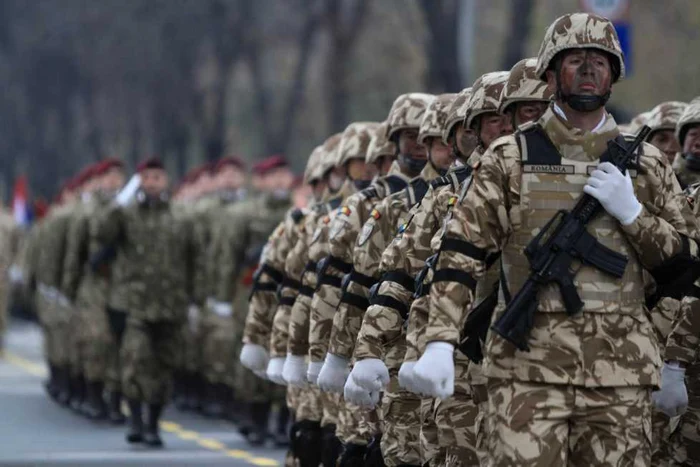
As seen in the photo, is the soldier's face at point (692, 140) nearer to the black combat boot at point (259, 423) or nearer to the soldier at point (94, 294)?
the black combat boot at point (259, 423)

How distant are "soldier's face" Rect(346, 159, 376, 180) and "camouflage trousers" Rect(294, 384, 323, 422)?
4.47 ft

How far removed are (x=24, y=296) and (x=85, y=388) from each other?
53.8ft

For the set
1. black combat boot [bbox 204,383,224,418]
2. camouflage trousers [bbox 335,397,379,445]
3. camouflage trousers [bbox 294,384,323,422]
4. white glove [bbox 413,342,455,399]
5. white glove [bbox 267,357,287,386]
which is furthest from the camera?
black combat boot [bbox 204,383,224,418]

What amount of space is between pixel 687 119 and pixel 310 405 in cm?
305

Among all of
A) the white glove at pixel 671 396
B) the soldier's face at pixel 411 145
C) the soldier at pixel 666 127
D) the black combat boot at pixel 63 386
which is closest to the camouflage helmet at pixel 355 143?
the soldier's face at pixel 411 145

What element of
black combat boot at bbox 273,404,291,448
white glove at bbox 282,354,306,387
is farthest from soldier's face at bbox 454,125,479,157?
black combat boot at bbox 273,404,291,448

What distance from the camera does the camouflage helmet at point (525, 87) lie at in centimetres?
929

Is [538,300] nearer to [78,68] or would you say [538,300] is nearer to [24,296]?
[24,296]

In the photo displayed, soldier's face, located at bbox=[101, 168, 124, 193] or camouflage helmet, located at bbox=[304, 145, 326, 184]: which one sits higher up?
soldier's face, located at bbox=[101, 168, 124, 193]

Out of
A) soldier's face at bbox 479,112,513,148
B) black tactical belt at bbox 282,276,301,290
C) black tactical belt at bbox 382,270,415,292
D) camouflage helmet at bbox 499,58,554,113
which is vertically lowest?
black tactical belt at bbox 382,270,415,292

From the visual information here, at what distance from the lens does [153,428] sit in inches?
703

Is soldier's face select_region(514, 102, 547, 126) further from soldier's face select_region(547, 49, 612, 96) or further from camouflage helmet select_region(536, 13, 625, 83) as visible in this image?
soldier's face select_region(547, 49, 612, 96)

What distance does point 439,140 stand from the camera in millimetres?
10664

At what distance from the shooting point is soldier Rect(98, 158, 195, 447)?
1798 centimetres
